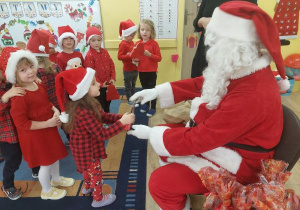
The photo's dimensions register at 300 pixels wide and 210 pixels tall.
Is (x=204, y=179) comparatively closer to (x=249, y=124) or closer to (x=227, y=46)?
(x=249, y=124)

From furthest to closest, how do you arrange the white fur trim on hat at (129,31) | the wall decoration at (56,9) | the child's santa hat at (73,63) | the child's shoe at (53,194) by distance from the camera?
1. the wall decoration at (56,9)
2. the white fur trim on hat at (129,31)
3. the child's santa hat at (73,63)
4. the child's shoe at (53,194)

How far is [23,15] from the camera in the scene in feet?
12.0

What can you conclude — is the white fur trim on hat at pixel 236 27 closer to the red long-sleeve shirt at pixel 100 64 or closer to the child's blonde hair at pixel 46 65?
the child's blonde hair at pixel 46 65

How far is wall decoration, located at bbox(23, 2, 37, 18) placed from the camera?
11.8 ft

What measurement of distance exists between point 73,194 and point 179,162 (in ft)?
3.54

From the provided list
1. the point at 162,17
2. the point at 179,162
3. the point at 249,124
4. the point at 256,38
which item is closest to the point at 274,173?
the point at 249,124

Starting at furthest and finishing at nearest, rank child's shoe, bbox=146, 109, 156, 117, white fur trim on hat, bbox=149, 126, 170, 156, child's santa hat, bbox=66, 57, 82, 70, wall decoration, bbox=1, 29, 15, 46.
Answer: wall decoration, bbox=1, 29, 15, 46, child's shoe, bbox=146, 109, 156, 117, child's santa hat, bbox=66, 57, 82, 70, white fur trim on hat, bbox=149, 126, 170, 156

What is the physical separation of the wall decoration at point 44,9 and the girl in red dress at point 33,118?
2564 mm

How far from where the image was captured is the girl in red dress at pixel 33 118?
1433 millimetres

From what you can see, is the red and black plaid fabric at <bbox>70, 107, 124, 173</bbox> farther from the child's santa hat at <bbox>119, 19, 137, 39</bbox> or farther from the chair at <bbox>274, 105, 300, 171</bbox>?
the child's santa hat at <bbox>119, 19, 137, 39</bbox>

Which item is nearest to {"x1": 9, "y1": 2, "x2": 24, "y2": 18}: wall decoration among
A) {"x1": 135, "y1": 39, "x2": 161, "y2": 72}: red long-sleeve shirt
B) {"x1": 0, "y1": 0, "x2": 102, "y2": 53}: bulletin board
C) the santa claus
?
{"x1": 0, "y1": 0, "x2": 102, "y2": 53}: bulletin board

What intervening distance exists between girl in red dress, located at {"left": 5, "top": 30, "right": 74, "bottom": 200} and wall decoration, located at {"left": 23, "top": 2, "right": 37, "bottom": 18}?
267 centimetres

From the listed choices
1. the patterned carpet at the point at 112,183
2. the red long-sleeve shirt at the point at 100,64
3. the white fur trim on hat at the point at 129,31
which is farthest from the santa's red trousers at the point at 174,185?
the white fur trim on hat at the point at 129,31

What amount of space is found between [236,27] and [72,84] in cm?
98
